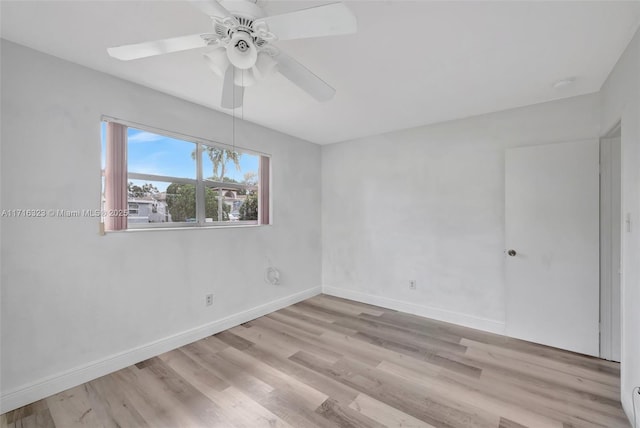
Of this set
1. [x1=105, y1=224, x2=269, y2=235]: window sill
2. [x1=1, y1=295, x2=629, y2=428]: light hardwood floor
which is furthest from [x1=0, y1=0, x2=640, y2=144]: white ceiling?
[x1=1, y1=295, x2=629, y2=428]: light hardwood floor

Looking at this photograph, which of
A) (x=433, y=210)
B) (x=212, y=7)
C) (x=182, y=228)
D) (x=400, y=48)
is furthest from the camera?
(x=433, y=210)

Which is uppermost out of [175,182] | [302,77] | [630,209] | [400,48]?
[400,48]

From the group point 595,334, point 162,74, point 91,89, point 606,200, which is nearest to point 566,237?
point 606,200

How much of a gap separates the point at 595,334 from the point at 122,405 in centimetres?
399

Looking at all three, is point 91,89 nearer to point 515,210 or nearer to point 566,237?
point 515,210

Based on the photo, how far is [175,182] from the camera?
271 centimetres

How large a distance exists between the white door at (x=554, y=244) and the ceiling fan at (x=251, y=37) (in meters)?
2.48

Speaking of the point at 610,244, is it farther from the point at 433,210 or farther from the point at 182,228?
the point at 182,228

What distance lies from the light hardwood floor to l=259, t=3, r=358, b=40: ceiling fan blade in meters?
2.21

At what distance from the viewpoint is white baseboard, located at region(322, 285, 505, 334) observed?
2990 millimetres

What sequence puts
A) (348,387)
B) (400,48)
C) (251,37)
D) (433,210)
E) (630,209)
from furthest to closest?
(433,210) < (348,387) < (400,48) < (630,209) < (251,37)

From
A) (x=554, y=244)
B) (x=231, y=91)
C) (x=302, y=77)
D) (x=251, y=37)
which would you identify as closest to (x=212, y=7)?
(x=251, y=37)

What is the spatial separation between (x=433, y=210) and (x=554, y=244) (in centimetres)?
121

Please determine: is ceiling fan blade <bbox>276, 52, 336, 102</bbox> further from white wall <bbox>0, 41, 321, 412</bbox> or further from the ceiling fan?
white wall <bbox>0, 41, 321, 412</bbox>
